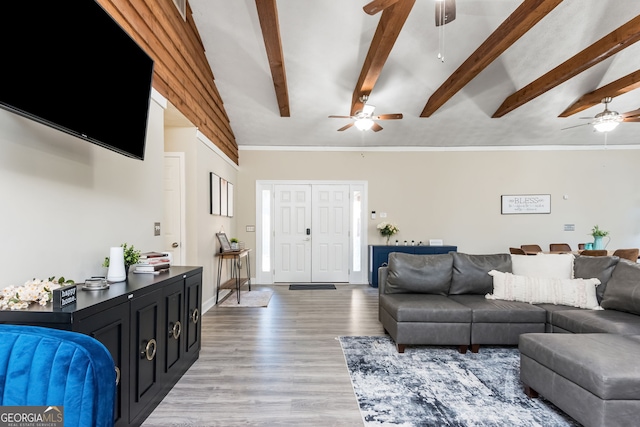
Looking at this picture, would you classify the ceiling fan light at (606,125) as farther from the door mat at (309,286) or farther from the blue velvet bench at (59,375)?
the blue velvet bench at (59,375)

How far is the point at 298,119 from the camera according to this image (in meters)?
5.96

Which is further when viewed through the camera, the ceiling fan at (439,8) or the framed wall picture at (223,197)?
the framed wall picture at (223,197)

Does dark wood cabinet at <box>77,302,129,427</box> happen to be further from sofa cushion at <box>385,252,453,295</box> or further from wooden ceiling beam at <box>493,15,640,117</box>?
wooden ceiling beam at <box>493,15,640,117</box>

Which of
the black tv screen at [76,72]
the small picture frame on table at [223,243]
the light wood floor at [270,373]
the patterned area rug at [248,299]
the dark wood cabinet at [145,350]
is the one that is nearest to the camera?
the black tv screen at [76,72]

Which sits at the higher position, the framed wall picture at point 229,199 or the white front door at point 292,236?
the framed wall picture at point 229,199

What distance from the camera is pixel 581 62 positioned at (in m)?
4.13

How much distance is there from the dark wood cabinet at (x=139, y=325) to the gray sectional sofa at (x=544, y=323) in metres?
1.94

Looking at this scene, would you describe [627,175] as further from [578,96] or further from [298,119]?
[298,119]

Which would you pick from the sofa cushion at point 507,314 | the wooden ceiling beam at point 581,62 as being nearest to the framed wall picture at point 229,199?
the sofa cushion at point 507,314

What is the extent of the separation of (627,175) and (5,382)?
373 inches

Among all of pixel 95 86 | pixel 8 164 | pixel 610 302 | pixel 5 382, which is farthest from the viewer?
pixel 610 302

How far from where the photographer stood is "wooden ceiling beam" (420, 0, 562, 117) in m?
3.17

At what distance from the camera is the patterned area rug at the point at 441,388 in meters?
2.06

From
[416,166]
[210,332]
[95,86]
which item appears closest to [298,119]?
[416,166]
